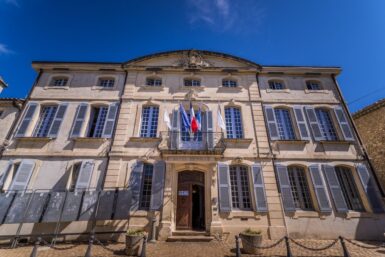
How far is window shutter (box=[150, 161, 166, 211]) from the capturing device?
7781mm

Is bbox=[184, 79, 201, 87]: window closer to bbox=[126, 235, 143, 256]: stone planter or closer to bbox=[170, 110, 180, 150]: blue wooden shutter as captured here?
bbox=[170, 110, 180, 150]: blue wooden shutter

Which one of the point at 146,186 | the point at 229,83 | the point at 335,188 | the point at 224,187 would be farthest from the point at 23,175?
the point at 335,188

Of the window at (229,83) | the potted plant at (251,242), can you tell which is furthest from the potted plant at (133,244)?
the window at (229,83)

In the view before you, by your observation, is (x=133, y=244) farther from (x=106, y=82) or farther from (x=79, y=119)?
(x=106, y=82)

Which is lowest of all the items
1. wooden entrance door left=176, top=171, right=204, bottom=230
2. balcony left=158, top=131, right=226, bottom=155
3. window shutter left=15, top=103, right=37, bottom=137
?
wooden entrance door left=176, top=171, right=204, bottom=230

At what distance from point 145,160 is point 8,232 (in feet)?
19.0

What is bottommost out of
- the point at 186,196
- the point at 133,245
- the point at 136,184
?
the point at 133,245

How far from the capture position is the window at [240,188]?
8.11 m

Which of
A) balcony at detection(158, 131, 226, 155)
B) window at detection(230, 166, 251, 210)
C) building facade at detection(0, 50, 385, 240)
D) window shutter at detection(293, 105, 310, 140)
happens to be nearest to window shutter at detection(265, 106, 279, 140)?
building facade at detection(0, 50, 385, 240)

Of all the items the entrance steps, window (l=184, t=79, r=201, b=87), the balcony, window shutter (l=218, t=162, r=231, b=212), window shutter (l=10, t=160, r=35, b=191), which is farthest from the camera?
window (l=184, t=79, r=201, b=87)

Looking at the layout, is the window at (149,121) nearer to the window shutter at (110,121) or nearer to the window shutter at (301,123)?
the window shutter at (110,121)

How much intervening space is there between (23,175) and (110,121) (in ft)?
13.7

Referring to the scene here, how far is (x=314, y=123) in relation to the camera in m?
9.71

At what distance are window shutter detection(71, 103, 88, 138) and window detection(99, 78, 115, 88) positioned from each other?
1752mm
